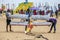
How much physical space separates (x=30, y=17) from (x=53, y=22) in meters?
1.71

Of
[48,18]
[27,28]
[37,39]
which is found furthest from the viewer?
[48,18]

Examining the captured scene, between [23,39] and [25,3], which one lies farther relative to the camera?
[25,3]

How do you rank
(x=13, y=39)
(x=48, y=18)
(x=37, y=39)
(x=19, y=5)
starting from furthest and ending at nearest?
1. (x=19, y=5)
2. (x=48, y=18)
3. (x=13, y=39)
4. (x=37, y=39)

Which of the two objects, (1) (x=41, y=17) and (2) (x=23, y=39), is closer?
(2) (x=23, y=39)

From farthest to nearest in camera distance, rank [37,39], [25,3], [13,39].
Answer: [25,3] < [13,39] < [37,39]

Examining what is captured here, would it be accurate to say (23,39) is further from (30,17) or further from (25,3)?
(25,3)

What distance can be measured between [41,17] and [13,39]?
18.6 ft

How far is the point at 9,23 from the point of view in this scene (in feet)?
60.8

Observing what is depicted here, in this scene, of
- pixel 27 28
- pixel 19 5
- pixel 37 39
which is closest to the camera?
pixel 37 39

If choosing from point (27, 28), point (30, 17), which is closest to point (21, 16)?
point (30, 17)

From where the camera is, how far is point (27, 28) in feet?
56.1

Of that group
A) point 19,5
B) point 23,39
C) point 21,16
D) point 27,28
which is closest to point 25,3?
point 19,5

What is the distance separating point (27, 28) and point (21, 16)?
237 centimetres

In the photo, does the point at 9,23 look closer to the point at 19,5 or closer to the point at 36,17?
the point at 36,17
